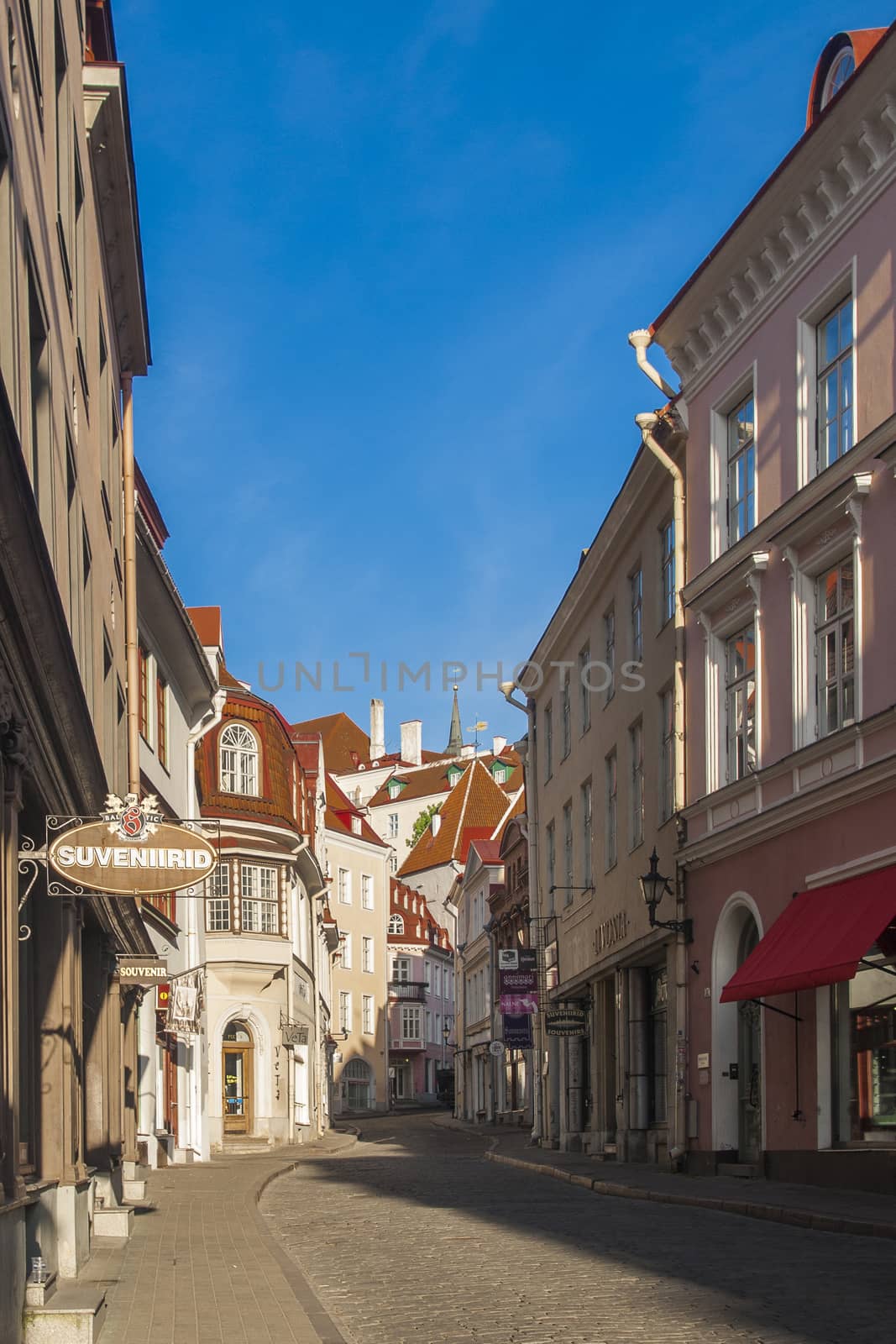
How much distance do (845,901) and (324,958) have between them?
4332 centimetres

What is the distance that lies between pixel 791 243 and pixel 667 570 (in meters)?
7.32

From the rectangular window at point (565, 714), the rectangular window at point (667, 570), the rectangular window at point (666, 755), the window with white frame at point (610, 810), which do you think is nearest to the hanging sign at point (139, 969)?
the rectangular window at point (666, 755)

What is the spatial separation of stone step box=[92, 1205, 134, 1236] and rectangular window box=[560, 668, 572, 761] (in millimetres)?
22623

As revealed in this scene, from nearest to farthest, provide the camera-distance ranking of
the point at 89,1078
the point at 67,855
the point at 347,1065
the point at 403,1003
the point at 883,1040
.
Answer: the point at 67,855 → the point at 89,1078 → the point at 883,1040 → the point at 347,1065 → the point at 403,1003

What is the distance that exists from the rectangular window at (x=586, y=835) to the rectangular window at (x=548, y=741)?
4641 millimetres

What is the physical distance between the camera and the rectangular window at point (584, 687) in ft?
114

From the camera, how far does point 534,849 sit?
4222cm

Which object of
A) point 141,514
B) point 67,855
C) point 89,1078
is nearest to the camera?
point 67,855

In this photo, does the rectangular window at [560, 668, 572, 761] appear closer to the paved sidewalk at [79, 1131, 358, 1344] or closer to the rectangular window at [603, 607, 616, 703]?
the rectangular window at [603, 607, 616, 703]

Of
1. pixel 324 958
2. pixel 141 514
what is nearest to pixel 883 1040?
pixel 141 514

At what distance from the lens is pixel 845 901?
18328mm

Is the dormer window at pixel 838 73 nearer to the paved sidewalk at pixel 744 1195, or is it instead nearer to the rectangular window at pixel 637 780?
the rectangular window at pixel 637 780

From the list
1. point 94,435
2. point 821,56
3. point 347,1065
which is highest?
point 821,56

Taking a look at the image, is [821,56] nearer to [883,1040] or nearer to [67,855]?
[883,1040]
